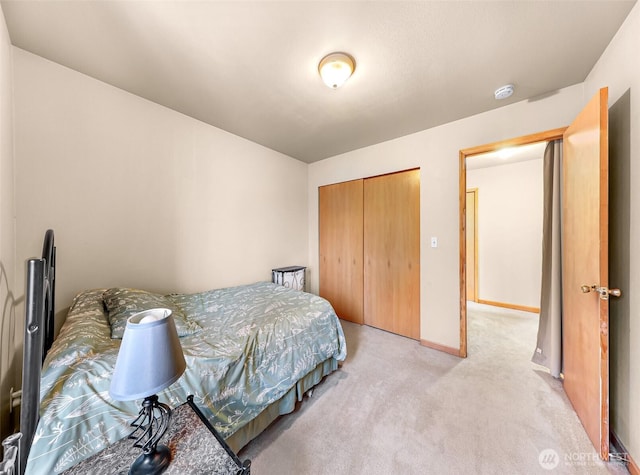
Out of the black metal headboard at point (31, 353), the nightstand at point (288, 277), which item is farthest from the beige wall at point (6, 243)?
the nightstand at point (288, 277)

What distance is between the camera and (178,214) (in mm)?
2297

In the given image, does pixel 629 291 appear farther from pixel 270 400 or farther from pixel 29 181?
pixel 29 181

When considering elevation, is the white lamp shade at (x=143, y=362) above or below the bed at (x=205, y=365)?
above

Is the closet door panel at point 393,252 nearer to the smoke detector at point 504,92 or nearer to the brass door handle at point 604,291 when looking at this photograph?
the smoke detector at point 504,92

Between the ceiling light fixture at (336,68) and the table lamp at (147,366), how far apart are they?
68.9 inches

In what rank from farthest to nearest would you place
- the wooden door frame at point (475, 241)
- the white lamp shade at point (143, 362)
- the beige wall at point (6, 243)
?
the wooden door frame at point (475, 241)
the beige wall at point (6, 243)
the white lamp shade at point (143, 362)

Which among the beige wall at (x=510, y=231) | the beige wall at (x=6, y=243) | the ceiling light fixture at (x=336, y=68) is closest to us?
the beige wall at (x=6, y=243)

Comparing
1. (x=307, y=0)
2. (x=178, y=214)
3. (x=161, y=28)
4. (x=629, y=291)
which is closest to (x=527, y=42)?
(x=307, y=0)

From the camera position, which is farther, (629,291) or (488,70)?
(488,70)

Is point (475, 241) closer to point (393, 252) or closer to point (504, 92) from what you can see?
point (393, 252)

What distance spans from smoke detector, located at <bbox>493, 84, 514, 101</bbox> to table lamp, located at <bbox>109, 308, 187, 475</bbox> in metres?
2.75

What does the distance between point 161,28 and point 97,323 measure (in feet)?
5.66

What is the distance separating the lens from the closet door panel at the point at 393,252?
9.15 ft

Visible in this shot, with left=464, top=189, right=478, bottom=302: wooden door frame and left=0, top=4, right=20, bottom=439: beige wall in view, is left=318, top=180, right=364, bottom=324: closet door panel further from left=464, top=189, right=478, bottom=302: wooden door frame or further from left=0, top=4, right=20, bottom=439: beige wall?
left=0, top=4, right=20, bottom=439: beige wall
